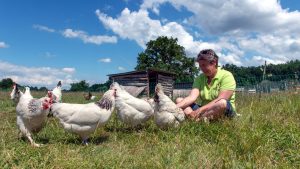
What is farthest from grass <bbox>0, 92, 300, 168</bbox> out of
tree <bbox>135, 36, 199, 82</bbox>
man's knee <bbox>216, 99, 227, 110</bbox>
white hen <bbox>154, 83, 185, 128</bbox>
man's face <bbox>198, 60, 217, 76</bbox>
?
tree <bbox>135, 36, 199, 82</bbox>

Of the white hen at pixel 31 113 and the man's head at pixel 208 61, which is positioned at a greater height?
the man's head at pixel 208 61

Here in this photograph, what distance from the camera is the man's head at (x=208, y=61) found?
6.79 meters

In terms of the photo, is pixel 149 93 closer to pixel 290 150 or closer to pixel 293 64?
pixel 290 150

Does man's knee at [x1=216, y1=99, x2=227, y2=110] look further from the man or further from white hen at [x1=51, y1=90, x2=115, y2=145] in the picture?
white hen at [x1=51, y1=90, x2=115, y2=145]

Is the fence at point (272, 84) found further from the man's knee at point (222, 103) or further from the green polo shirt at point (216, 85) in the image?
the man's knee at point (222, 103)

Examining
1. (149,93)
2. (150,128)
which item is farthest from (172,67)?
(150,128)

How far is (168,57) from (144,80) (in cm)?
3448

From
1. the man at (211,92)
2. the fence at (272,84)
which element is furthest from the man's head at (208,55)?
the fence at (272,84)

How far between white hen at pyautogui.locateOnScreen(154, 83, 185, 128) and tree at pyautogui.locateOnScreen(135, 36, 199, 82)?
5169 centimetres

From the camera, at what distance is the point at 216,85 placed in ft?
23.1

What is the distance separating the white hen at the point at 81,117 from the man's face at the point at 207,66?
2.08 meters

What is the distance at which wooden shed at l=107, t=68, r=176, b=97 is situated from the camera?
79.7ft

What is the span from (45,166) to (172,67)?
54638 millimetres

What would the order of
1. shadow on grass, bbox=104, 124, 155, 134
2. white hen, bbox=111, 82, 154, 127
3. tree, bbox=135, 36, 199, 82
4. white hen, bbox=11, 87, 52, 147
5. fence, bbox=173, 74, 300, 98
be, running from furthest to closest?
tree, bbox=135, 36, 199, 82 < fence, bbox=173, 74, 300, 98 < white hen, bbox=111, 82, 154, 127 < shadow on grass, bbox=104, 124, 155, 134 < white hen, bbox=11, 87, 52, 147
